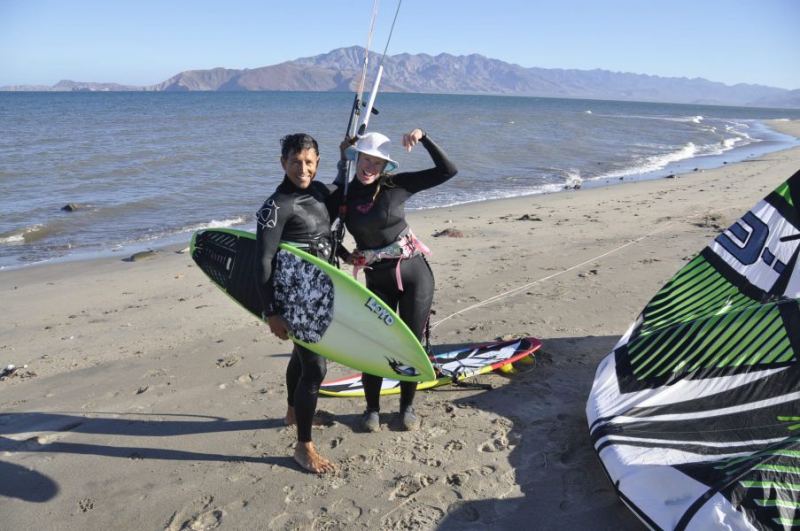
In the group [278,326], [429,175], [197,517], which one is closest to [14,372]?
[197,517]

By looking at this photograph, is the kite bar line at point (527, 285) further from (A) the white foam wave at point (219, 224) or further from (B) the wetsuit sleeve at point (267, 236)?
(A) the white foam wave at point (219, 224)

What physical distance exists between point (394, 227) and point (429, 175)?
0.35 metres

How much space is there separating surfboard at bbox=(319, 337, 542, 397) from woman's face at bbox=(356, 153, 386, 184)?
145 centimetres

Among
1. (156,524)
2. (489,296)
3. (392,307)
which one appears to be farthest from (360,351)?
(489,296)

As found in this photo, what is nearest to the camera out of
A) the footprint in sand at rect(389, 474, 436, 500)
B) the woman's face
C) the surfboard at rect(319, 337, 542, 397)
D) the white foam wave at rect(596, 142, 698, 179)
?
the footprint in sand at rect(389, 474, 436, 500)

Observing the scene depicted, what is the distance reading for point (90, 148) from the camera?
21.2 metres

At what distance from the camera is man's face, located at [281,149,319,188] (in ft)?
10.1

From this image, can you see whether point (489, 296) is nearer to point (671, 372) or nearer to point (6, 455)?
point (671, 372)

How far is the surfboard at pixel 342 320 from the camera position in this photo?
3184mm

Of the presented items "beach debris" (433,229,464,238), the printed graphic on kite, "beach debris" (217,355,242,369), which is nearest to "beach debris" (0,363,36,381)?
"beach debris" (217,355,242,369)

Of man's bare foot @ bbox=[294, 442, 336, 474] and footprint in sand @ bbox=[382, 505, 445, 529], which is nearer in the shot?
footprint in sand @ bbox=[382, 505, 445, 529]

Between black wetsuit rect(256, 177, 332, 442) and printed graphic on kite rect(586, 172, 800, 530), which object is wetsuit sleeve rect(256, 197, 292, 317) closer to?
black wetsuit rect(256, 177, 332, 442)

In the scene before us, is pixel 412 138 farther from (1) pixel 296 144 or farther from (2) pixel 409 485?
(2) pixel 409 485

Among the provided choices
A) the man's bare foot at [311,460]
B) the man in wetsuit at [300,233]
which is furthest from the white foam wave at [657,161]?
the man's bare foot at [311,460]
